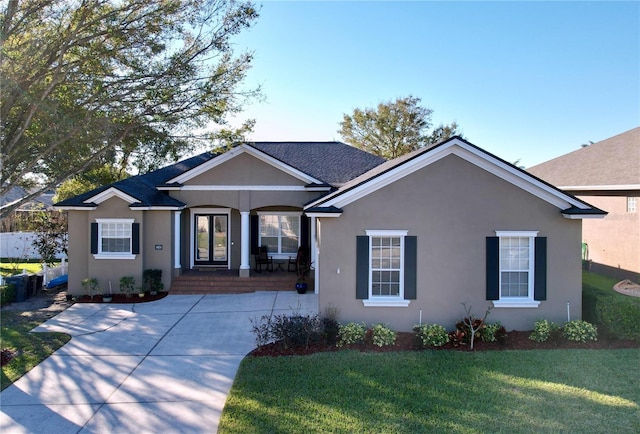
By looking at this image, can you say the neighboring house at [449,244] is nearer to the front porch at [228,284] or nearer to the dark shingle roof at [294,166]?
the front porch at [228,284]

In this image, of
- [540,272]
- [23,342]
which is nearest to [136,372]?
[23,342]

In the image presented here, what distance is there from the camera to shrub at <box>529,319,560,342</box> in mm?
9891

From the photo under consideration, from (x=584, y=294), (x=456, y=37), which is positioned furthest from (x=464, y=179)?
(x=456, y=37)

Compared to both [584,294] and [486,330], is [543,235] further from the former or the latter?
[486,330]

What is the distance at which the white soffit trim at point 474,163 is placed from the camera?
1041 cm

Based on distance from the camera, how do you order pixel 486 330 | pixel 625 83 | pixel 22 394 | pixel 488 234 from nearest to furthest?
pixel 22 394 → pixel 486 330 → pixel 488 234 → pixel 625 83

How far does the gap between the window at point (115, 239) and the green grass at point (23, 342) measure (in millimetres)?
2994

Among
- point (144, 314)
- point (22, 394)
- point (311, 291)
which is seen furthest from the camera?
point (311, 291)

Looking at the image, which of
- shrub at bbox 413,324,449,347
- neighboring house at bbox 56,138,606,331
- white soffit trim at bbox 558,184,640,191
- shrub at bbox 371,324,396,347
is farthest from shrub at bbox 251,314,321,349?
white soffit trim at bbox 558,184,640,191

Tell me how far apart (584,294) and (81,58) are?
48.4 feet

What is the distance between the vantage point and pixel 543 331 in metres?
9.88

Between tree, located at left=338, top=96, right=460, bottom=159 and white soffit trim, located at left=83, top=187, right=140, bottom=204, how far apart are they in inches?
1138

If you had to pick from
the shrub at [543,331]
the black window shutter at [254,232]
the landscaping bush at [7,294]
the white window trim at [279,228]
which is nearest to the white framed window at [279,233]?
the white window trim at [279,228]

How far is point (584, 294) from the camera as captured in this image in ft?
36.6
